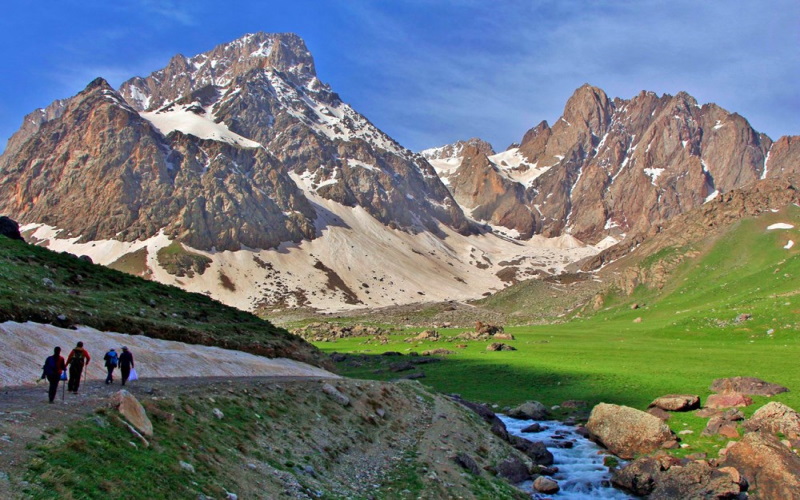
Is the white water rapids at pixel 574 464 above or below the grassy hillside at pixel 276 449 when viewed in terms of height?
below

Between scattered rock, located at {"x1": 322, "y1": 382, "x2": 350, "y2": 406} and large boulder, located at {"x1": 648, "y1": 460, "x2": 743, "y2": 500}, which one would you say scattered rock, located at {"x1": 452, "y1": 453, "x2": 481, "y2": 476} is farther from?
large boulder, located at {"x1": 648, "y1": 460, "x2": 743, "y2": 500}

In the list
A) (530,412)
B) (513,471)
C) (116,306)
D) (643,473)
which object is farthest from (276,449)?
(530,412)

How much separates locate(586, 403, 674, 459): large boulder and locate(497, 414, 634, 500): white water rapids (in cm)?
105

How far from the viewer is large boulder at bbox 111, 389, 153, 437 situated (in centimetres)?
1667

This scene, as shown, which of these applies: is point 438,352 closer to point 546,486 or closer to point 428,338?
point 428,338

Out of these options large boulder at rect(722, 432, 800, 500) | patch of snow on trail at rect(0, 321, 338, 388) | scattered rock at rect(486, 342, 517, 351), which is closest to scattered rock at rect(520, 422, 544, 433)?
large boulder at rect(722, 432, 800, 500)

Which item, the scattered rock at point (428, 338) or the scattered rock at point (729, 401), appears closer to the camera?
the scattered rock at point (729, 401)

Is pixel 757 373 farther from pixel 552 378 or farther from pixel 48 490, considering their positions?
pixel 48 490

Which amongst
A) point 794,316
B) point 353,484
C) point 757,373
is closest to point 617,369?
point 757,373

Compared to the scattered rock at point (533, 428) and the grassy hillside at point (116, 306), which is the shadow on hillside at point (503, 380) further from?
the grassy hillside at point (116, 306)

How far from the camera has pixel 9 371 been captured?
23656 millimetres

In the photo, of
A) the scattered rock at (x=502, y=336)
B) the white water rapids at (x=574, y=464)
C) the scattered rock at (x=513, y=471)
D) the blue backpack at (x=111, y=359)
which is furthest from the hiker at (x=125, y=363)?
the scattered rock at (x=502, y=336)

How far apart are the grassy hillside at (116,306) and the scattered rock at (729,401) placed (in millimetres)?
36591

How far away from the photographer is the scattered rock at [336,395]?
30.5 metres
